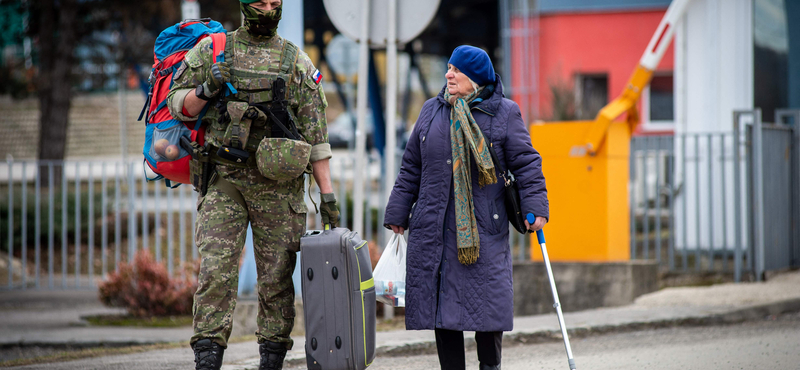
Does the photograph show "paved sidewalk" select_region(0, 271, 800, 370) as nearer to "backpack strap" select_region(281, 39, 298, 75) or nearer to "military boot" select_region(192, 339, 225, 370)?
"military boot" select_region(192, 339, 225, 370)

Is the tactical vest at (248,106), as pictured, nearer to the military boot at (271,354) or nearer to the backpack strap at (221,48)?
the backpack strap at (221,48)

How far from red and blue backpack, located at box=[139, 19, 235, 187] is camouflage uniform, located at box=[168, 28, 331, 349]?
63 mm

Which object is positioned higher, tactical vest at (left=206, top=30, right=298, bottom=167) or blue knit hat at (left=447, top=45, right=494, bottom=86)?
blue knit hat at (left=447, top=45, right=494, bottom=86)

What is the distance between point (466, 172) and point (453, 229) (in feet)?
0.89

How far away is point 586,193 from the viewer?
7023 mm

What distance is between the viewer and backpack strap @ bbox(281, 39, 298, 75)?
12.4ft

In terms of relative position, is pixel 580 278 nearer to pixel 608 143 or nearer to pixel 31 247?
pixel 608 143

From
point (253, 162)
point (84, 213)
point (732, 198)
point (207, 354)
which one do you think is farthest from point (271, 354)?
point (84, 213)

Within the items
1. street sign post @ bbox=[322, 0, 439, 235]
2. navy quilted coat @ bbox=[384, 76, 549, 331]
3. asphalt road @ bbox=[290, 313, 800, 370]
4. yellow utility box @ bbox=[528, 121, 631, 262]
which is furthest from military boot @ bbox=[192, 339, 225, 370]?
yellow utility box @ bbox=[528, 121, 631, 262]

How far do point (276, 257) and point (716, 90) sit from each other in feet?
22.4

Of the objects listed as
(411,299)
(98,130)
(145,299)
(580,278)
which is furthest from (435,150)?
(98,130)

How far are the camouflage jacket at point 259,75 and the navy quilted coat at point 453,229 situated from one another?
51cm

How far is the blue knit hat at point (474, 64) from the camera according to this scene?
12.6 ft

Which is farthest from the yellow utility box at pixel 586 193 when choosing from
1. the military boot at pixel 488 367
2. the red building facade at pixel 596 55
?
the red building facade at pixel 596 55
